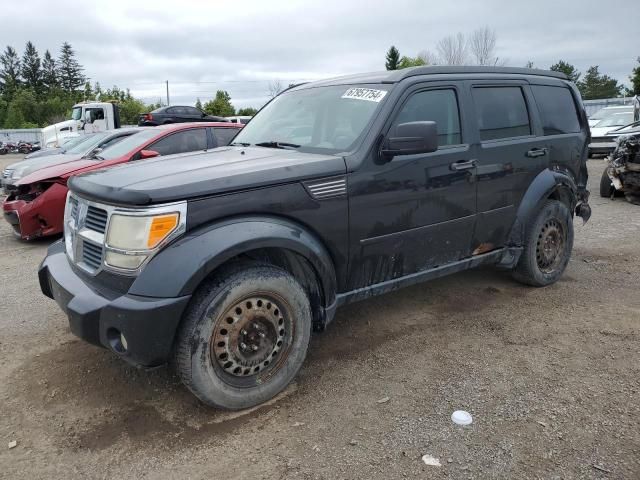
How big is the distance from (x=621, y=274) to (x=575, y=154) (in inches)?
55.2

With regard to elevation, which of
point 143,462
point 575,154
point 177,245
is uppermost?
point 575,154

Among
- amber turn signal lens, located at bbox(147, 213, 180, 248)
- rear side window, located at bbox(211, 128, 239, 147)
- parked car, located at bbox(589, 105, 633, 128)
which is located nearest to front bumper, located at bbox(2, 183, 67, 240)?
rear side window, located at bbox(211, 128, 239, 147)

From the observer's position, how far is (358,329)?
406 centimetres

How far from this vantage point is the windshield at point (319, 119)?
351 cm

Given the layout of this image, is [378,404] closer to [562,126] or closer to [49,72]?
[562,126]

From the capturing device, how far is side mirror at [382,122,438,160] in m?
3.23

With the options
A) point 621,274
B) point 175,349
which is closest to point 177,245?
point 175,349

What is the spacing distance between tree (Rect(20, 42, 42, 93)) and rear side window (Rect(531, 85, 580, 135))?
297 ft

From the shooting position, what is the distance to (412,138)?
10.6 feet

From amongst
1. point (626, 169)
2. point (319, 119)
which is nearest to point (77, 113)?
point (626, 169)

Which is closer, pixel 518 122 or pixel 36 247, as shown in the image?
pixel 518 122

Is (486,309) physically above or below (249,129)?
below

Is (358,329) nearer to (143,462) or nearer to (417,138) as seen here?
(417,138)

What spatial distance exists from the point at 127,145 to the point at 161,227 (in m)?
5.76
